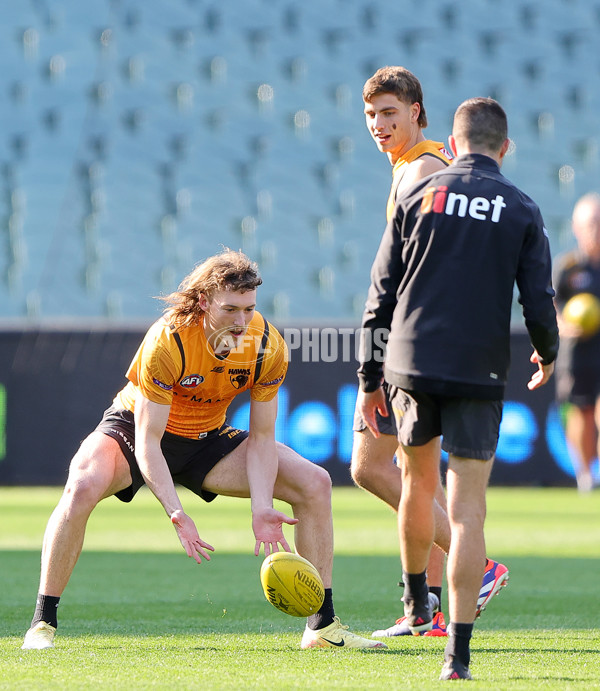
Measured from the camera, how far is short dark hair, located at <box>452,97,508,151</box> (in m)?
4.36

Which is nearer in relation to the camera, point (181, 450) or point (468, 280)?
point (468, 280)

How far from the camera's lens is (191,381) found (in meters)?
5.09

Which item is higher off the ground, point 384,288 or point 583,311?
point 384,288

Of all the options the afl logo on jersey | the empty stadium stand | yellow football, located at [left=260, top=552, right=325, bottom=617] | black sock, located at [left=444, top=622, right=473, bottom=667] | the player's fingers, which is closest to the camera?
black sock, located at [left=444, top=622, right=473, bottom=667]

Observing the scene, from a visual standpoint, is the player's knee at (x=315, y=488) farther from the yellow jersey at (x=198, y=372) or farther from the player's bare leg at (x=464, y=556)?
the player's bare leg at (x=464, y=556)

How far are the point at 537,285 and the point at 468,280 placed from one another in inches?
10.1

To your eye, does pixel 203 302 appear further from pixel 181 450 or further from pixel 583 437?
pixel 583 437

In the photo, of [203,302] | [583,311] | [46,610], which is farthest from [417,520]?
[583,311]

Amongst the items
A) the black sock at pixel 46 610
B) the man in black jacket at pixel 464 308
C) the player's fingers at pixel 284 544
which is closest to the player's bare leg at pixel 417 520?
the man in black jacket at pixel 464 308

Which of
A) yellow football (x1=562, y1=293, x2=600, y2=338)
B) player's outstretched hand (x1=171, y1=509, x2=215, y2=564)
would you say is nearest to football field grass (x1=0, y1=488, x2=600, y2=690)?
player's outstretched hand (x1=171, y1=509, x2=215, y2=564)

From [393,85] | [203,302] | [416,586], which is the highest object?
[393,85]

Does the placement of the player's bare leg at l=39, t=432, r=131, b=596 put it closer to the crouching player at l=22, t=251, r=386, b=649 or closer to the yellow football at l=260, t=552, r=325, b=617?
the crouching player at l=22, t=251, r=386, b=649

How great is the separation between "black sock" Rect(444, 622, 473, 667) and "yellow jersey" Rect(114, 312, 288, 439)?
145 cm

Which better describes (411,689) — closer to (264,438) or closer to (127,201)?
(264,438)
